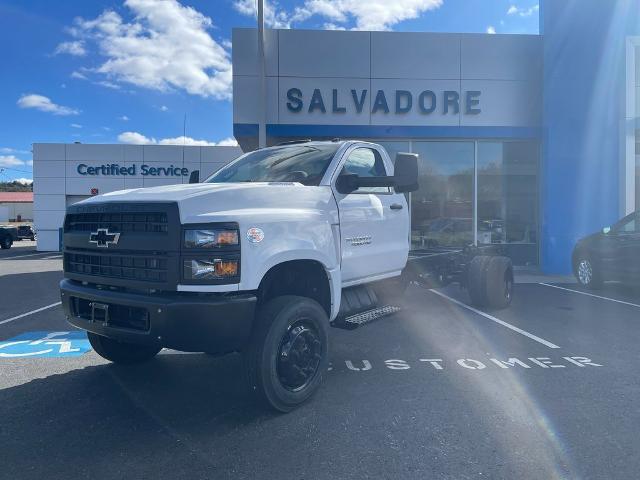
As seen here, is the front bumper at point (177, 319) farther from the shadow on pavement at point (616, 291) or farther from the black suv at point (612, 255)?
the black suv at point (612, 255)

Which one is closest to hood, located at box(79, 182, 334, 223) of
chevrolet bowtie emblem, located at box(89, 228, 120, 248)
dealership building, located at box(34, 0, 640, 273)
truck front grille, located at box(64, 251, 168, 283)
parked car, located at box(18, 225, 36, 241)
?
chevrolet bowtie emblem, located at box(89, 228, 120, 248)

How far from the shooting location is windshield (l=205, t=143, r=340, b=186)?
454 cm

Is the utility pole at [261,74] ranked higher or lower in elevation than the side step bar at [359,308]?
higher

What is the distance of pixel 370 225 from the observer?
484 centimetres

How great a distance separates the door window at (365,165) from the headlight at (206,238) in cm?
169

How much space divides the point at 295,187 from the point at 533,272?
1134 cm

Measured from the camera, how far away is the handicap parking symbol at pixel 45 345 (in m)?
5.30

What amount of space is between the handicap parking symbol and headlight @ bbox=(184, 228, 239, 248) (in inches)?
117

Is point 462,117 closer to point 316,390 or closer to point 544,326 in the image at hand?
point 544,326

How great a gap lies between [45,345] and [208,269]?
11.8 feet

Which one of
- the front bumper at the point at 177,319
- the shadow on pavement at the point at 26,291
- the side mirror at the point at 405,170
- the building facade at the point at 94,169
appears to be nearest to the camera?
the front bumper at the point at 177,319

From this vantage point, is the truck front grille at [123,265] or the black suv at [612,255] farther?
the black suv at [612,255]

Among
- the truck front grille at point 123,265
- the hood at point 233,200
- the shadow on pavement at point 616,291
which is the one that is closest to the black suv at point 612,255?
the shadow on pavement at point 616,291

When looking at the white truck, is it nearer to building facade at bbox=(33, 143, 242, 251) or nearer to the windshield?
the windshield
